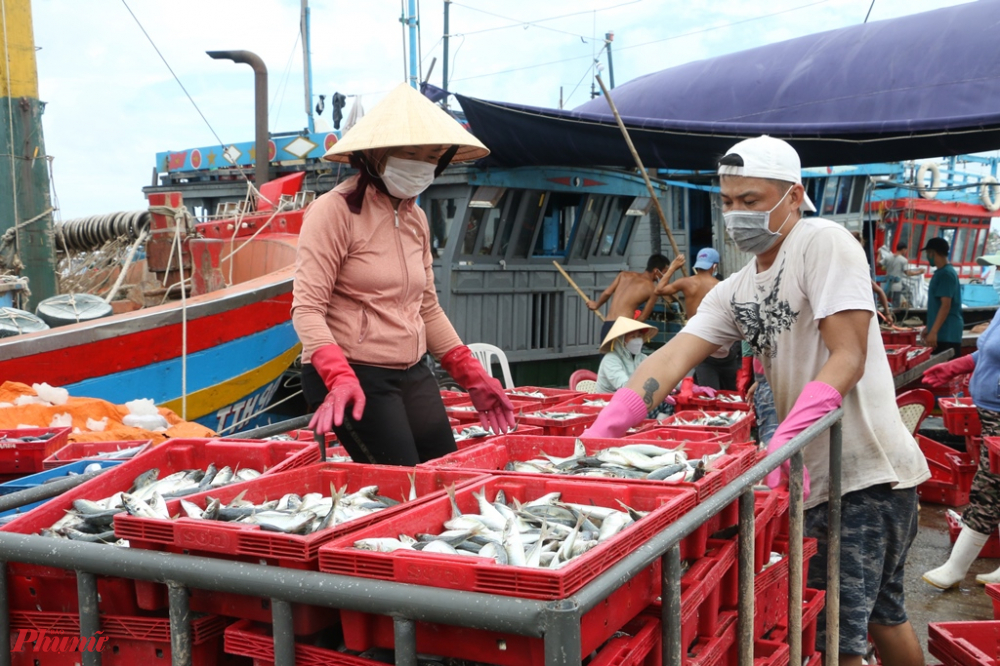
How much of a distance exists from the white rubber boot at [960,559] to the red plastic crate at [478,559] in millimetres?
3859

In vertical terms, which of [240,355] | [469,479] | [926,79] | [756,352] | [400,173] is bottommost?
[240,355]

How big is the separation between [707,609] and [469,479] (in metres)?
0.75

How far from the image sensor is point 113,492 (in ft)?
9.05

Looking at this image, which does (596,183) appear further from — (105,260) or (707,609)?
(707,609)

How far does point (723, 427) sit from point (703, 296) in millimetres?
4710

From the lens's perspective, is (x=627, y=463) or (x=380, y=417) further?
(x=380, y=417)

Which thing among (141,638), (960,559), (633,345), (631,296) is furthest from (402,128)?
(631,296)

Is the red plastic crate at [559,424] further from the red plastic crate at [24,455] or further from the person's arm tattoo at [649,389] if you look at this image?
the red plastic crate at [24,455]

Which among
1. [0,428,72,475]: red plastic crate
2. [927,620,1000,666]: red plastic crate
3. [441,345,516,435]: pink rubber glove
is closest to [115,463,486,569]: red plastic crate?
[441,345,516,435]: pink rubber glove

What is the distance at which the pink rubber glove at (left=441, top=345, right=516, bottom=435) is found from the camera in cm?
376

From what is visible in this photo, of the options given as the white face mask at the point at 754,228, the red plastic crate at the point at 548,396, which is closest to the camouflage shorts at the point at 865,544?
the white face mask at the point at 754,228

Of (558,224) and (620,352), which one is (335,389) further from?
(558,224)

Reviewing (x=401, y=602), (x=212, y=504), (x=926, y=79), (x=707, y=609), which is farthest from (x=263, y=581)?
(x=926, y=79)

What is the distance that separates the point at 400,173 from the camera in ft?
11.0
